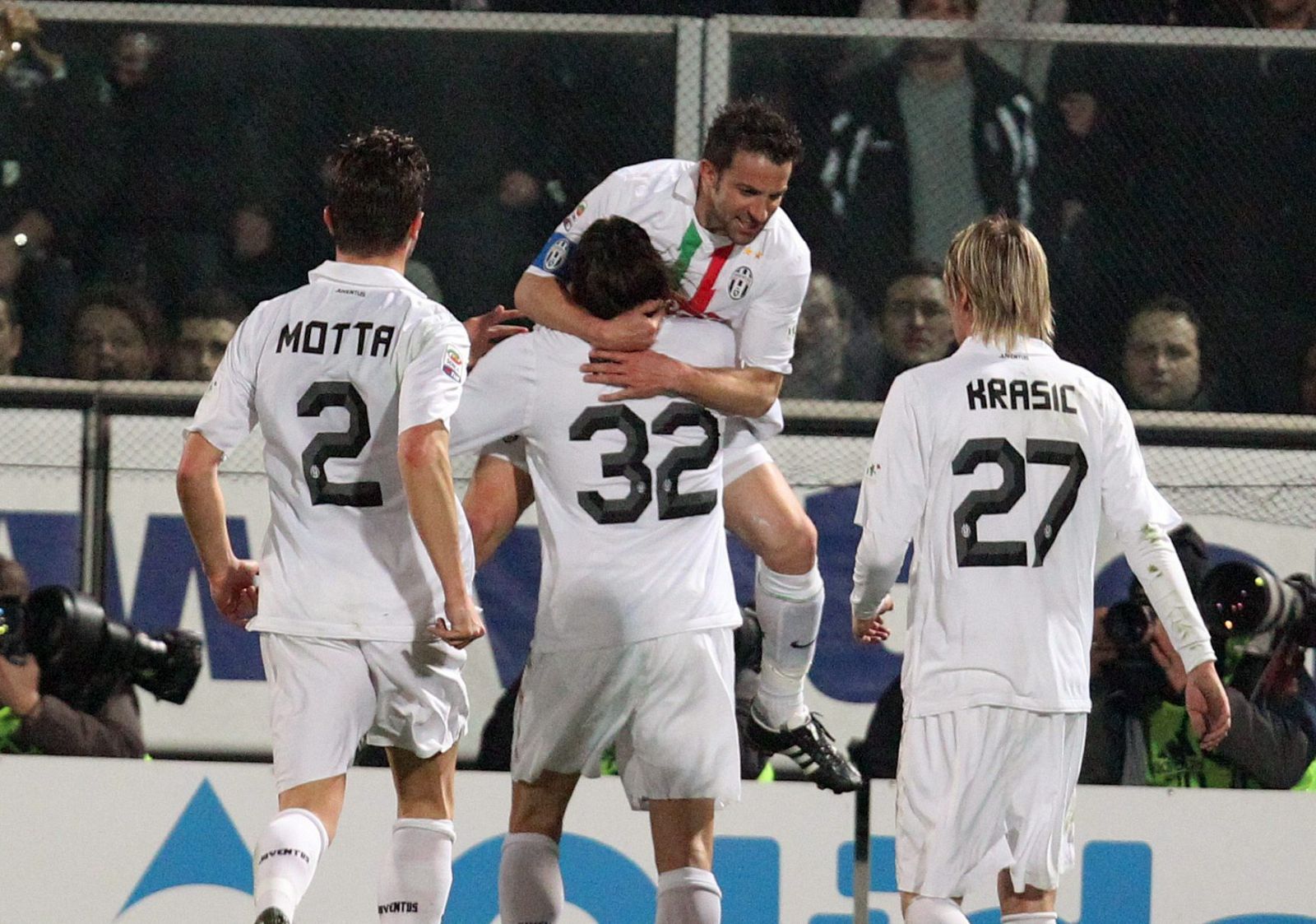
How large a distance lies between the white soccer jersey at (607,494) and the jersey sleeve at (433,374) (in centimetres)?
20

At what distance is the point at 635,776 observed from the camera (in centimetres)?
355

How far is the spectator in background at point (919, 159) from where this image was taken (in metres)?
5.70

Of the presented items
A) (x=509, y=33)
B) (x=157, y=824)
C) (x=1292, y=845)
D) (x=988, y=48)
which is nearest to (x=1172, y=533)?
(x=1292, y=845)

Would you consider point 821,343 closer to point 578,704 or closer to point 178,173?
point 178,173

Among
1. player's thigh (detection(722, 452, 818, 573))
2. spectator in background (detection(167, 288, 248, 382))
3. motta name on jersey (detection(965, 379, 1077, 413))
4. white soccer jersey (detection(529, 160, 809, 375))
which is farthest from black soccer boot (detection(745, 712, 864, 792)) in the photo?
spectator in background (detection(167, 288, 248, 382))

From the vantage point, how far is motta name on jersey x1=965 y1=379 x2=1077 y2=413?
10.9 feet

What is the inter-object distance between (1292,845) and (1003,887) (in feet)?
6.22

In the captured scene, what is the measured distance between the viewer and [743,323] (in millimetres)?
3787

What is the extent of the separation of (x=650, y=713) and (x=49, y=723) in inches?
95.8

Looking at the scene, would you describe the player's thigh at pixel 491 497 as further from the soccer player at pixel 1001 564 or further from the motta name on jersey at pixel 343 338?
the soccer player at pixel 1001 564

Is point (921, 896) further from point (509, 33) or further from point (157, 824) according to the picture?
point (509, 33)

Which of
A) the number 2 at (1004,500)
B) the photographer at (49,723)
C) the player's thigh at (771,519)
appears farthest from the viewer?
the photographer at (49,723)

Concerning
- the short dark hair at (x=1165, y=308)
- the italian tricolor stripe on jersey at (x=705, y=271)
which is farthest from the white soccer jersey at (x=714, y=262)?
the short dark hair at (x=1165, y=308)

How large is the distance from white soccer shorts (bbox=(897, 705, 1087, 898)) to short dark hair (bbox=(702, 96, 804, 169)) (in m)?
1.13
